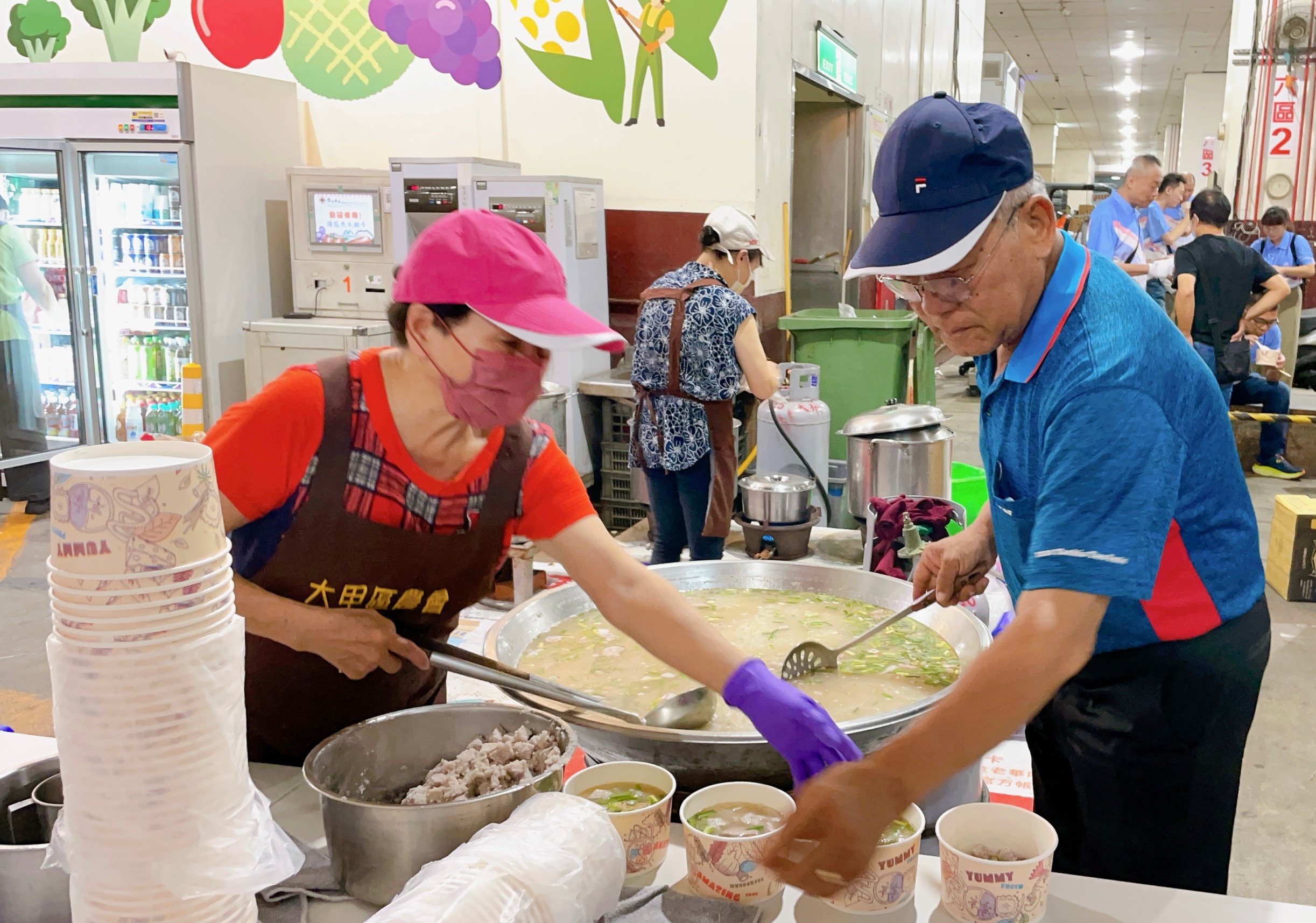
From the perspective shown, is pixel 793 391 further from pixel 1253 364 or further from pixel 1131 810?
pixel 1253 364

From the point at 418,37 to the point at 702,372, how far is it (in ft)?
11.9

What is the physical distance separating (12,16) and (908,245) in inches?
313

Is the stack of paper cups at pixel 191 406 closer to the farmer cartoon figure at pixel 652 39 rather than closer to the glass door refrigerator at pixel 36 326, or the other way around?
the glass door refrigerator at pixel 36 326

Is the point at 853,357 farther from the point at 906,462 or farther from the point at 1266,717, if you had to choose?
the point at 1266,717

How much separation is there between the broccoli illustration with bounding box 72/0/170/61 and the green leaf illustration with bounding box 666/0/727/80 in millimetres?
3495

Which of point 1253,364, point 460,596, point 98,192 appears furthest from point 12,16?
point 1253,364

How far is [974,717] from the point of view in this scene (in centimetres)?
131

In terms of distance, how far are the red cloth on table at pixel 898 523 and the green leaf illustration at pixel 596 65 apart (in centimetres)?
378

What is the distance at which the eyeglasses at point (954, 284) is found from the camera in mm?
1522

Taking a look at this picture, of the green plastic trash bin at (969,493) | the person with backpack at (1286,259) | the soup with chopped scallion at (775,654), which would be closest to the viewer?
the soup with chopped scallion at (775,654)

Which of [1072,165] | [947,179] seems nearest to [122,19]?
[947,179]

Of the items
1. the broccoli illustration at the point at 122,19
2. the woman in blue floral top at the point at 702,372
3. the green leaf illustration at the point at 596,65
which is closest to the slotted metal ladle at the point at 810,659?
the woman in blue floral top at the point at 702,372

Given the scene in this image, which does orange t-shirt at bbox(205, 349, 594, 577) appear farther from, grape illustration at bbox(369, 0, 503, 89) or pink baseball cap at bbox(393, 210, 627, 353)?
grape illustration at bbox(369, 0, 503, 89)

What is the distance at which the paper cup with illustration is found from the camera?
87cm
